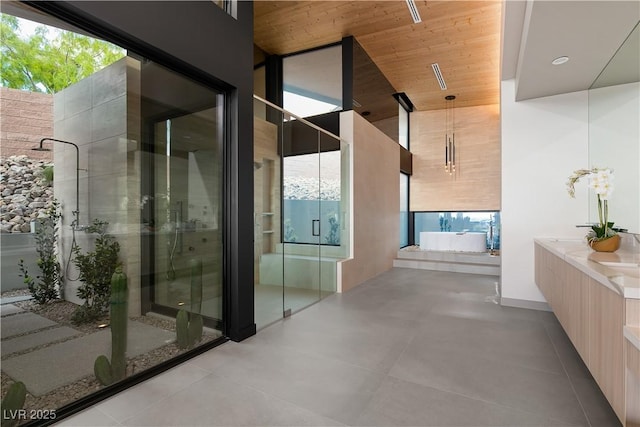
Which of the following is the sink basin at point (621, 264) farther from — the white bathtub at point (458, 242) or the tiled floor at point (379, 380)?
the white bathtub at point (458, 242)

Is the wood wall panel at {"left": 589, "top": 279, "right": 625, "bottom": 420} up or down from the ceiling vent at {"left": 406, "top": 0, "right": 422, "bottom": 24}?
down

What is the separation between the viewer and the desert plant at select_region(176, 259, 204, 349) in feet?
8.41

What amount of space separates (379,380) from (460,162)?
740 centimetres

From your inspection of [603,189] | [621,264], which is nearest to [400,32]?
[603,189]

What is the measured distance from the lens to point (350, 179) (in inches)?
203

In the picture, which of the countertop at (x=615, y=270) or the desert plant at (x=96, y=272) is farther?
the desert plant at (x=96, y=272)

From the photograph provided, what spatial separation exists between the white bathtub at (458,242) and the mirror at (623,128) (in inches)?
170

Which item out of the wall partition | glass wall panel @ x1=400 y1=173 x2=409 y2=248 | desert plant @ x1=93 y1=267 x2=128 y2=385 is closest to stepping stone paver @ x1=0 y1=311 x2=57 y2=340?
desert plant @ x1=93 y1=267 x2=128 y2=385

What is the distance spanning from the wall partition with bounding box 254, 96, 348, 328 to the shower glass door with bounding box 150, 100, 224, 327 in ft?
1.56

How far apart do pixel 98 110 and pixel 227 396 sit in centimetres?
196

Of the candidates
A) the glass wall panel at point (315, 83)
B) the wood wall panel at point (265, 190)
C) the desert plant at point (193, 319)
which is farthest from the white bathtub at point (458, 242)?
the desert plant at point (193, 319)

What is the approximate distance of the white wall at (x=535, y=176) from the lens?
3.67m

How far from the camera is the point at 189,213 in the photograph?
2656mm

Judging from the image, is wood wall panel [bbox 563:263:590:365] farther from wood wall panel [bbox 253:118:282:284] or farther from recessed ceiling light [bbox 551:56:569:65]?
wood wall panel [bbox 253:118:282:284]
